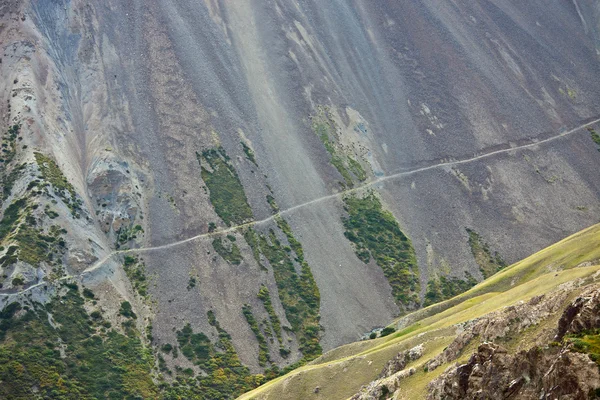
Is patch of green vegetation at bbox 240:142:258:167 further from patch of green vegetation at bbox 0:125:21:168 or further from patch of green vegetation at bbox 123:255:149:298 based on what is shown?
patch of green vegetation at bbox 0:125:21:168

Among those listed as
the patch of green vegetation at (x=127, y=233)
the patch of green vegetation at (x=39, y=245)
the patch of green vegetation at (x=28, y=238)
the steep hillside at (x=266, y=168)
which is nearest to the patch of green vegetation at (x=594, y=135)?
the steep hillside at (x=266, y=168)

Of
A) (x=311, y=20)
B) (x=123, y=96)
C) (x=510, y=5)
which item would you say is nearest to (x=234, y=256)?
(x=123, y=96)

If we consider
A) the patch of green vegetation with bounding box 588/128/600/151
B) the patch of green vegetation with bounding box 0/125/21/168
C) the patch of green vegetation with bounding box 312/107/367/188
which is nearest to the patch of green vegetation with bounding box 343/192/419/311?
the patch of green vegetation with bounding box 312/107/367/188

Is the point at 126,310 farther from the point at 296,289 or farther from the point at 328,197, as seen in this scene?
the point at 328,197

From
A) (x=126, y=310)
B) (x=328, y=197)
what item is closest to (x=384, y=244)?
(x=328, y=197)

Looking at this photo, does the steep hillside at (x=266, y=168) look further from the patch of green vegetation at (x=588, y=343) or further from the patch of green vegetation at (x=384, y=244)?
the patch of green vegetation at (x=588, y=343)

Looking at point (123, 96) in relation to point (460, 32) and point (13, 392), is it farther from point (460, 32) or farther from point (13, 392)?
point (460, 32)
